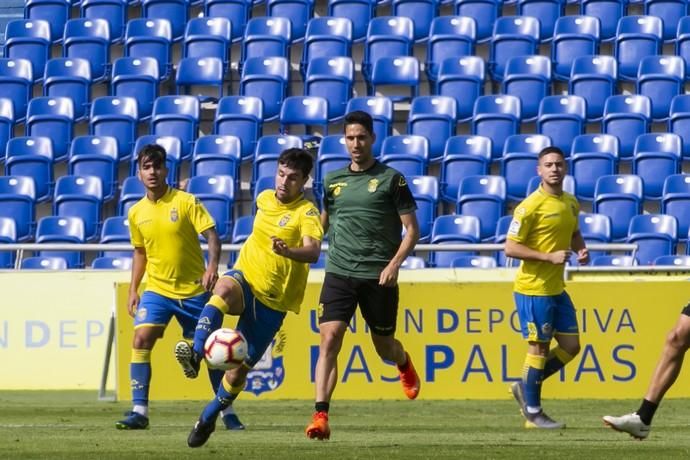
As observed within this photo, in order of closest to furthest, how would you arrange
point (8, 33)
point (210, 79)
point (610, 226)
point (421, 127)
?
point (610, 226) < point (421, 127) < point (210, 79) < point (8, 33)

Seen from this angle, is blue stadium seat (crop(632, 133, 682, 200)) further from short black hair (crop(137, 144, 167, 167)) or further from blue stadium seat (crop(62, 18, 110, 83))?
short black hair (crop(137, 144, 167, 167))

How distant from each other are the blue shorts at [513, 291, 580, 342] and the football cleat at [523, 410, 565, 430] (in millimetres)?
573

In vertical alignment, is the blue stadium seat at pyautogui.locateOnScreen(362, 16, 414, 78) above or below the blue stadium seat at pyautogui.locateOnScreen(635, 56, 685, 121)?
above

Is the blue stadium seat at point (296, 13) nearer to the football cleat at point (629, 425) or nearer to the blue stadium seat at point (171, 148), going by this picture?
the blue stadium seat at point (171, 148)

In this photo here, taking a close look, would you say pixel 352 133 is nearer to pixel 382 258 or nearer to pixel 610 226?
pixel 382 258

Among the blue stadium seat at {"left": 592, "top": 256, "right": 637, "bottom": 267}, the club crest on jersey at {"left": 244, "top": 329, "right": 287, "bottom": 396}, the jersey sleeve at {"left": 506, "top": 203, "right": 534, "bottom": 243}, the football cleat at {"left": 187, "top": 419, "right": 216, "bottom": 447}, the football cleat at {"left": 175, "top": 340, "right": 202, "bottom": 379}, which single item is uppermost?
the jersey sleeve at {"left": 506, "top": 203, "right": 534, "bottom": 243}

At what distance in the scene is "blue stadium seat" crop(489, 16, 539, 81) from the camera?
68.6 feet

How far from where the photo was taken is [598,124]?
66.3ft

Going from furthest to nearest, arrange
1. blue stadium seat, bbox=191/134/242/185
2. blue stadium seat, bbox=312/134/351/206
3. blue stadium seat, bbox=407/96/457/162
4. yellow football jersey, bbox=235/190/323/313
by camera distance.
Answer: blue stadium seat, bbox=407/96/457/162 < blue stadium seat, bbox=191/134/242/185 < blue stadium seat, bbox=312/134/351/206 < yellow football jersey, bbox=235/190/323/313

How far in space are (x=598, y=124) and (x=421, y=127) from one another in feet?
8.02

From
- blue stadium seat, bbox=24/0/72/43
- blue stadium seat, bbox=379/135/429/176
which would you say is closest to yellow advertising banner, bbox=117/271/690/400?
blue stadium seat, bbox=379/135/429/176

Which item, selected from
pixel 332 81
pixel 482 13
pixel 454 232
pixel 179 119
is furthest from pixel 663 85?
pixel 179 119

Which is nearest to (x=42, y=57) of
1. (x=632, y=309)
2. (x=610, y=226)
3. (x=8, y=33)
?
(x=8, y=33)

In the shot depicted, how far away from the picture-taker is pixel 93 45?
72.5 feet
